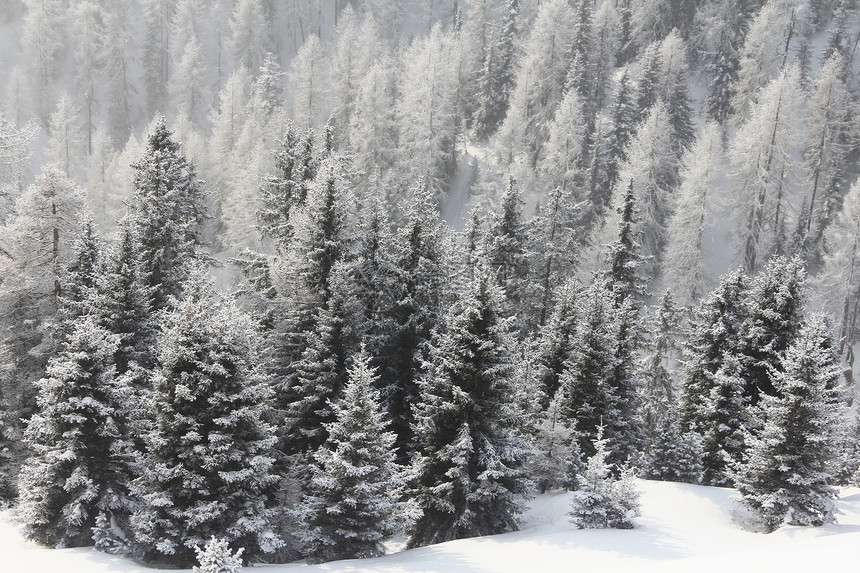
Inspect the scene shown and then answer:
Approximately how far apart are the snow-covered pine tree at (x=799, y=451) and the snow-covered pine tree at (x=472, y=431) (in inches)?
295

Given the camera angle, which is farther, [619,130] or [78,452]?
[619,130]

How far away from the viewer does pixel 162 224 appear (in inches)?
1036

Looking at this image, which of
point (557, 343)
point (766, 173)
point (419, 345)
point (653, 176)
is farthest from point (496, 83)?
point (419, 345)

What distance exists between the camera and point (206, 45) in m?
92.4

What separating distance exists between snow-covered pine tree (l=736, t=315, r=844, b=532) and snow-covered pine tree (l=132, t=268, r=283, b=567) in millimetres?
14998

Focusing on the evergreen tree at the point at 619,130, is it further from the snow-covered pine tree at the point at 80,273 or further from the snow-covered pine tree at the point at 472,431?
the snow-covered pine tree at the point at 80,273

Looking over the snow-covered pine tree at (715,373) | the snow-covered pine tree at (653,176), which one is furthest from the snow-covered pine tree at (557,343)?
the snow-covered pine tree at (653,176)

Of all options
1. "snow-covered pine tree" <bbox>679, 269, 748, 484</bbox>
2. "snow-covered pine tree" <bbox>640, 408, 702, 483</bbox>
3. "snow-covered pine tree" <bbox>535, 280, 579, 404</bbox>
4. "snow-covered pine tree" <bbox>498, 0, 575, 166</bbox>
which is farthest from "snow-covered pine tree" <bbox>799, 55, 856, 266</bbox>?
"snow-covered pine tree" <bbox>535, 280, 579, 404</bbox>

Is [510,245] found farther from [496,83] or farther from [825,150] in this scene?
[496,83]

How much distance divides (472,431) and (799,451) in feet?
33.7

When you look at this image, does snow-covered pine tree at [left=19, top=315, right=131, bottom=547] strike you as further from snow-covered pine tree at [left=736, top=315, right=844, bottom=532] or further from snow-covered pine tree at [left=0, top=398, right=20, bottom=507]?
snow-covered pine tree at [left=736, top=315, right=844, bottom=532]

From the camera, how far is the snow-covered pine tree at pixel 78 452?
17.9 metres

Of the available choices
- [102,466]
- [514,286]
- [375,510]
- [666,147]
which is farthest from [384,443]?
[666,147]

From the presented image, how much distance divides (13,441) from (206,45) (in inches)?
3253
